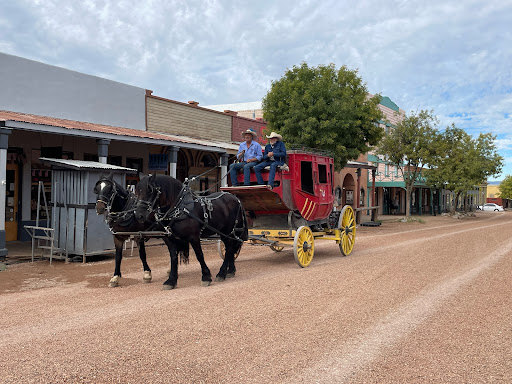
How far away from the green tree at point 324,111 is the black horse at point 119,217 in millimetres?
11193

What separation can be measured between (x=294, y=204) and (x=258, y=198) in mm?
848

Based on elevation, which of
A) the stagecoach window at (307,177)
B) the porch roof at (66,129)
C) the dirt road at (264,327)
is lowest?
the dirt road at (264,327)

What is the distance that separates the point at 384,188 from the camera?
38969 mm

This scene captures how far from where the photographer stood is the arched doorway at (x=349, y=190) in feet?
108

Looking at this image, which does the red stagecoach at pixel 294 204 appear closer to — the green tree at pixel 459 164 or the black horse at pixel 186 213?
the black horse at pixel 186 213

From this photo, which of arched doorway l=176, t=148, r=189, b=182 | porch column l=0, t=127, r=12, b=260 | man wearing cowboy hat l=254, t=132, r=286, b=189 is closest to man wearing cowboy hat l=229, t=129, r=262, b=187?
man wearing cowboy hat l=254, t=132, r=286, b=189

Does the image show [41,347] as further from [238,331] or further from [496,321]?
[496,321]

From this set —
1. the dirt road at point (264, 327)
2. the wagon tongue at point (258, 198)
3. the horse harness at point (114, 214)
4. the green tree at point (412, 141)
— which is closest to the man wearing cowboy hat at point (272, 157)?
the wagon tongue at point (258, 198)

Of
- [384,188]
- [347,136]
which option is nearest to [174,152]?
[347,136]

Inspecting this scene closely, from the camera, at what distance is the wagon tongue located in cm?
953

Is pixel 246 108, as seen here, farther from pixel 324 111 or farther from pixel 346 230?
pixel 346 230

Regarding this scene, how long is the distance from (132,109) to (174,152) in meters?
3.18

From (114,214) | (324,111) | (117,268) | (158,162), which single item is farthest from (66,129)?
(324,111)

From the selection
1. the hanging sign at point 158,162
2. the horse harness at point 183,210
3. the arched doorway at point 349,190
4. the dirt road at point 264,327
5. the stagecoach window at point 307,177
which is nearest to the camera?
the dirt road at point 264,327
